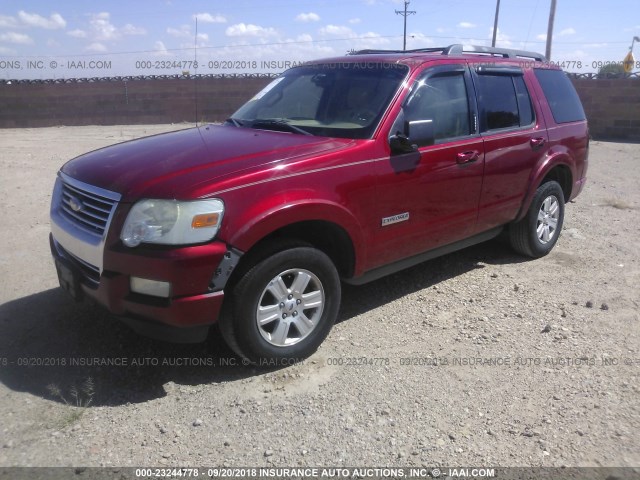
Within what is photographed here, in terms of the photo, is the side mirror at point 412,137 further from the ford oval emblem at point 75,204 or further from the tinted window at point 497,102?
the ford oval emblem at point 75,204

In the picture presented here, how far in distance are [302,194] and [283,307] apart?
703 mm

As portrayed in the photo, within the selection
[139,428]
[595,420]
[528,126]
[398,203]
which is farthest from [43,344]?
[528,126]

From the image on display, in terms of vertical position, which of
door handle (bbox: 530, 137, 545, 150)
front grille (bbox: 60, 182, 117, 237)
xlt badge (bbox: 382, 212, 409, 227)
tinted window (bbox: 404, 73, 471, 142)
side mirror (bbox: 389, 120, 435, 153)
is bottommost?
xlt badge (bbox: 382, 212, 409, 227)

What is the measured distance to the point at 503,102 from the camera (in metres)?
4.98

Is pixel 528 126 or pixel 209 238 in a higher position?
pixel 528 126

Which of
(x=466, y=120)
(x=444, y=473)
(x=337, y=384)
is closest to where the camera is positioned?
(x=444, y=473)

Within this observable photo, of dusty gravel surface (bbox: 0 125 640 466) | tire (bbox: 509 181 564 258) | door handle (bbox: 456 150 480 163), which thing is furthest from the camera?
tire (bbox: 509 181 564 258)

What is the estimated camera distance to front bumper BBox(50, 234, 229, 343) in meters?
3.02

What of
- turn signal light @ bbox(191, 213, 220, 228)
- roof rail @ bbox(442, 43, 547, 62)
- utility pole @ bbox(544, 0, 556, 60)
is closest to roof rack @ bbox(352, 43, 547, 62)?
roof rail @ bbox(442, 43, 547, 62)

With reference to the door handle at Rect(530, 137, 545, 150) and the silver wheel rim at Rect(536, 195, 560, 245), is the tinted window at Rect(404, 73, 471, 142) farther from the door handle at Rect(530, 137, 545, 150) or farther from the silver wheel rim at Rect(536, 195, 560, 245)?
the silver wheel rim at Rect(536, 195, 560, 245)

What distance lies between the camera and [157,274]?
9.94 ft

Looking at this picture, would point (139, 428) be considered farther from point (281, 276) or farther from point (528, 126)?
point (528, 126)

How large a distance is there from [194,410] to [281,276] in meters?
0.90

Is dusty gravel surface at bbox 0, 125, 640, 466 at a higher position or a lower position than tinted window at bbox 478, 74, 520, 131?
lower
